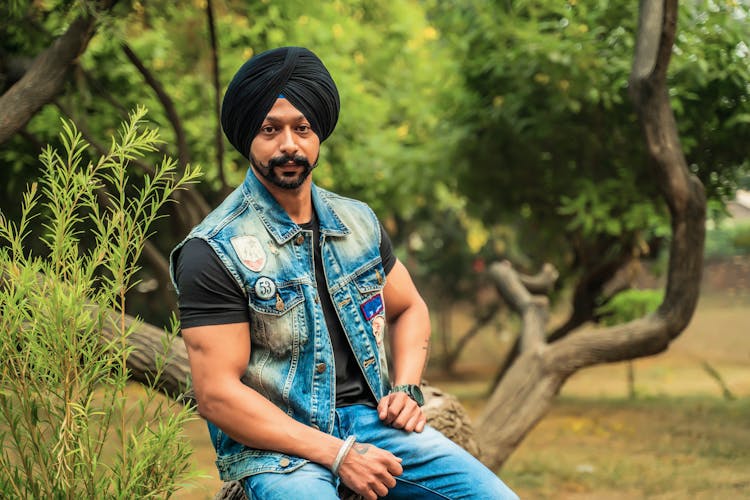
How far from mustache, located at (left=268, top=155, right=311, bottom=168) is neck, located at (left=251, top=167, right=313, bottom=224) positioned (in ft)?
0.28

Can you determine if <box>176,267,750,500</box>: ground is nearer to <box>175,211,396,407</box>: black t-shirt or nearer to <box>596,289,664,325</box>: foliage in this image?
<box>175,211,396,407</box>: black t-shirt

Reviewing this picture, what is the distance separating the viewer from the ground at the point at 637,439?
685 cm

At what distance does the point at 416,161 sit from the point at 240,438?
26.0 feet

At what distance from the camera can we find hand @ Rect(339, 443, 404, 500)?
266cm

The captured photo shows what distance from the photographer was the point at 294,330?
2.81 m

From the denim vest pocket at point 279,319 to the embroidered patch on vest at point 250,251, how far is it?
8 cm

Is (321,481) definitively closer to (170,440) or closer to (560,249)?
(170,440)

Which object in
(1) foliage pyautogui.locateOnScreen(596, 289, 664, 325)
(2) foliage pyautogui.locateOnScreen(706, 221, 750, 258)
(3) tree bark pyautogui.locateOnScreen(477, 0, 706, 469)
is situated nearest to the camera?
(3) tree bark pyautogui.locateOnScreen(477, 0, 706, 469)

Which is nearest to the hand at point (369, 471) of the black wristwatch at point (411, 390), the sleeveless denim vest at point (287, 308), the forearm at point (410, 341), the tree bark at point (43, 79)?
the sleeveless denim vest at point (287, 308)

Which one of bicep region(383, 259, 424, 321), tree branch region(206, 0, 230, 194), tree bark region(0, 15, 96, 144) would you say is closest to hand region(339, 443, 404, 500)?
bicep region(383, 259, 424, 321)

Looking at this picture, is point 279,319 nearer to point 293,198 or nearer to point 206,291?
point 206,291

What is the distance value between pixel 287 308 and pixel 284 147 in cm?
49

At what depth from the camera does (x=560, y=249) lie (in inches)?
447

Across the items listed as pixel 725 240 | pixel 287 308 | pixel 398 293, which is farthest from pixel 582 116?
pixel 725 240
